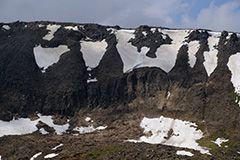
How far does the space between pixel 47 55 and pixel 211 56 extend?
231 ft

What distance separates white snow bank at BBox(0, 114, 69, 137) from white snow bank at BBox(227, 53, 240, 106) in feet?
190

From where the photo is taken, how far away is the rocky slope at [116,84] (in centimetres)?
7356

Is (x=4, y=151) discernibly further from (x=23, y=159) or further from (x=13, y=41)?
(x=13, y=41)

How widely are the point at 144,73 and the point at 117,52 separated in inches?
854

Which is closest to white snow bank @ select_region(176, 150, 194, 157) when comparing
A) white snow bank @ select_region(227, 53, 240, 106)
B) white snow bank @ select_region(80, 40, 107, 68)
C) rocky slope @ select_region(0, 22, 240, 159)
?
rocky slope @ select_region(0, 22, 240, 159)

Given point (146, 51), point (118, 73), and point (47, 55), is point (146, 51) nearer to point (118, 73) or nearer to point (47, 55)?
point (118, 73)

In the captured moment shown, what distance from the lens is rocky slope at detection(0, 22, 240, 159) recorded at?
73.6 meters

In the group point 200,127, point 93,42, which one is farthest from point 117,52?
point 200,127

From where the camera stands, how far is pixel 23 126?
85.4 meters

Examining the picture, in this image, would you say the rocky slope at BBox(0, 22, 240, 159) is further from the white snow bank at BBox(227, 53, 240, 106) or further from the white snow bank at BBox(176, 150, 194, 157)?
the white snow bank at BBox(176, 150, 194, 157)

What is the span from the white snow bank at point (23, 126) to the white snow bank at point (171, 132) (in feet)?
88.8

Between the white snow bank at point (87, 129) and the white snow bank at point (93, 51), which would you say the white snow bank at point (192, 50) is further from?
the white snow bank at point (87, 129)

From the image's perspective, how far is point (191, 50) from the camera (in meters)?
121

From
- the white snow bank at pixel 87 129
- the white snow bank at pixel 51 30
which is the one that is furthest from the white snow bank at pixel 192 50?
the white snow bank at pixel 51 30
